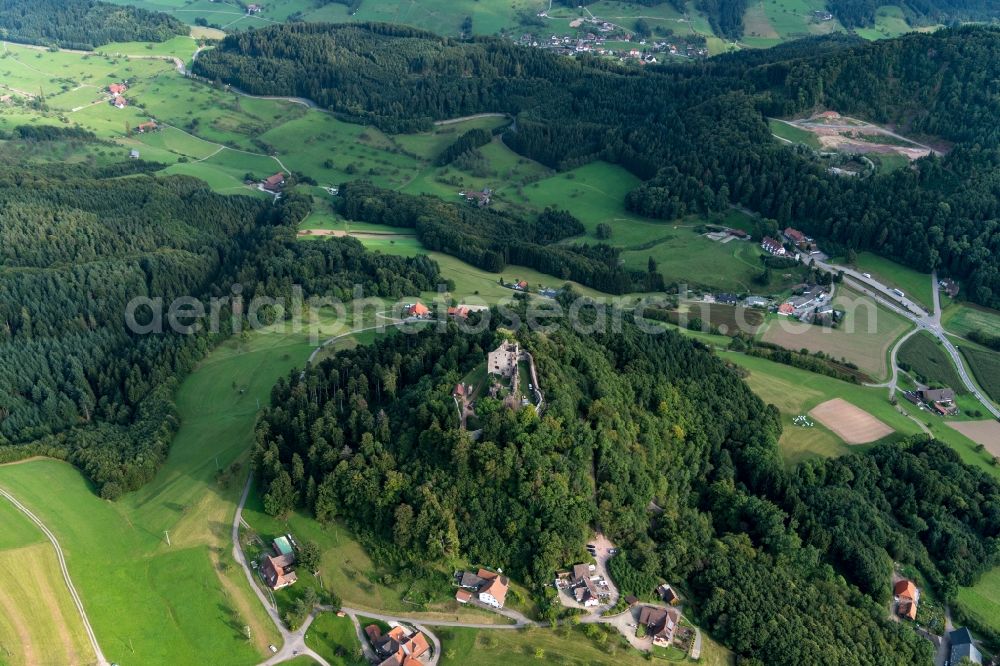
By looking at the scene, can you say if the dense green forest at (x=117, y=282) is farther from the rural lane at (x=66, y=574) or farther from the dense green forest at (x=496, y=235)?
the dense green forest at (x=496, y=235)

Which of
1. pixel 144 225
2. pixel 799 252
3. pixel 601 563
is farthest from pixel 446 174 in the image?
pixel 601 563

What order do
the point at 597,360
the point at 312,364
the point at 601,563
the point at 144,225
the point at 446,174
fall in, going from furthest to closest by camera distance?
the point at 446,174, the point at 144,225, the point at 312,364, the point at 597,360, the point at 601,563

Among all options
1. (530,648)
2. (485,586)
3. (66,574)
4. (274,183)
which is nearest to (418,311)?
(485,586)

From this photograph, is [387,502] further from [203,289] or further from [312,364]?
[203,289]

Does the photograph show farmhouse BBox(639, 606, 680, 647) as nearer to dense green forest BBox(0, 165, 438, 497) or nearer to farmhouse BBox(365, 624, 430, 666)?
farmhouse BBox(365, 624, 430, 666)

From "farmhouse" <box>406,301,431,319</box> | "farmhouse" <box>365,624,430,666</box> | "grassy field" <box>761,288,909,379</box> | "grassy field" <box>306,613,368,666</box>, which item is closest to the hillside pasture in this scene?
"grassy field" <box>306,613,368,666</box>

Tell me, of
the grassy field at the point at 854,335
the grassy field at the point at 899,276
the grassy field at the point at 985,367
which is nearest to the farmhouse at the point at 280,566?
the grassy field at the point at 854,335

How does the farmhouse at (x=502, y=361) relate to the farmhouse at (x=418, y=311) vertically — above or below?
above
